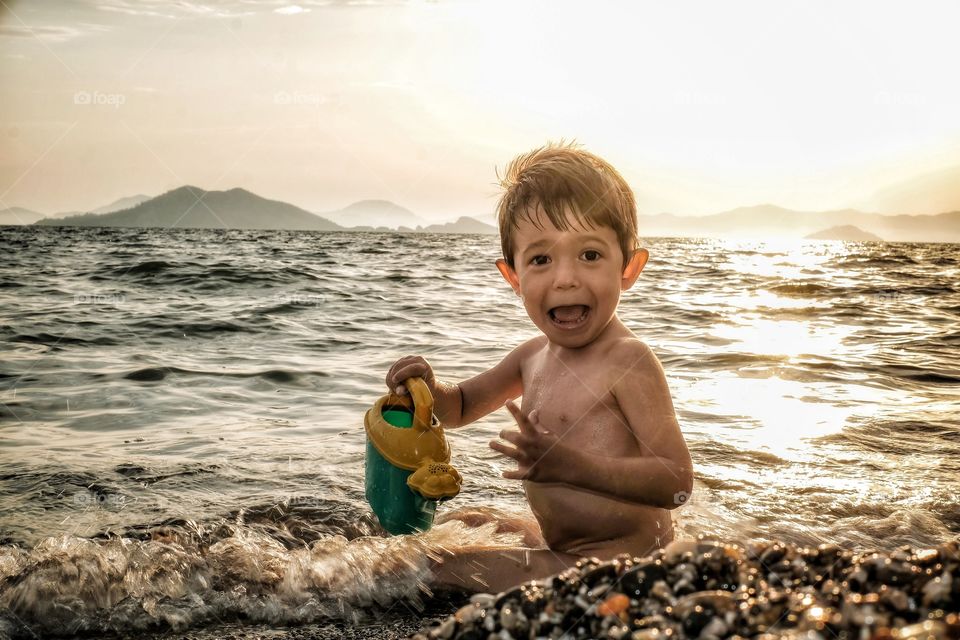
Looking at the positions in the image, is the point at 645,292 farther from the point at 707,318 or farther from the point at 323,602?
the point at 323,602

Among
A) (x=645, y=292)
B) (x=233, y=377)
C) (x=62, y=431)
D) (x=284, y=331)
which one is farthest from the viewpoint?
(x=645, y=292)

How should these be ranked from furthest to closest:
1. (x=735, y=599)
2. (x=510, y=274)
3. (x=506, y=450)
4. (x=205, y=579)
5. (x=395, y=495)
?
1. (x=510, y=274)
2. (x=395, y=495)
3. (x=205, y=579)
4. (x=506, y=450)
5. (x=735, y=599)

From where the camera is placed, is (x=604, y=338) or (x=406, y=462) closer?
(x=406, y=462)

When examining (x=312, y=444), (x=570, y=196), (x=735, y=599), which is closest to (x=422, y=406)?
(x=570, y=196)

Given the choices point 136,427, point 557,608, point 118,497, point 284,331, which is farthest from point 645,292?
point 557,608

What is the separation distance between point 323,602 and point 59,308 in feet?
28.2

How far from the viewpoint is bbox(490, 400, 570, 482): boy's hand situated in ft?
7.42

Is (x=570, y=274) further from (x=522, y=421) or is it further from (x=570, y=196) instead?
(x=522, y=421)

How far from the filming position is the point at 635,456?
2.79 meters

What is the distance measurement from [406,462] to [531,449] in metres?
0.71

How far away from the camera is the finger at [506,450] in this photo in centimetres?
220

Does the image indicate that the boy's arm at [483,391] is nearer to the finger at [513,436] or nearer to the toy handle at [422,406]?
the toy handle at [422,406]

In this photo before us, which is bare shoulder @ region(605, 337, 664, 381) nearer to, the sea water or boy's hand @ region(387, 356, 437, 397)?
boy's hand @ region(387, 356, 437, 397)

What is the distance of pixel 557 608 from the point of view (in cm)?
147
